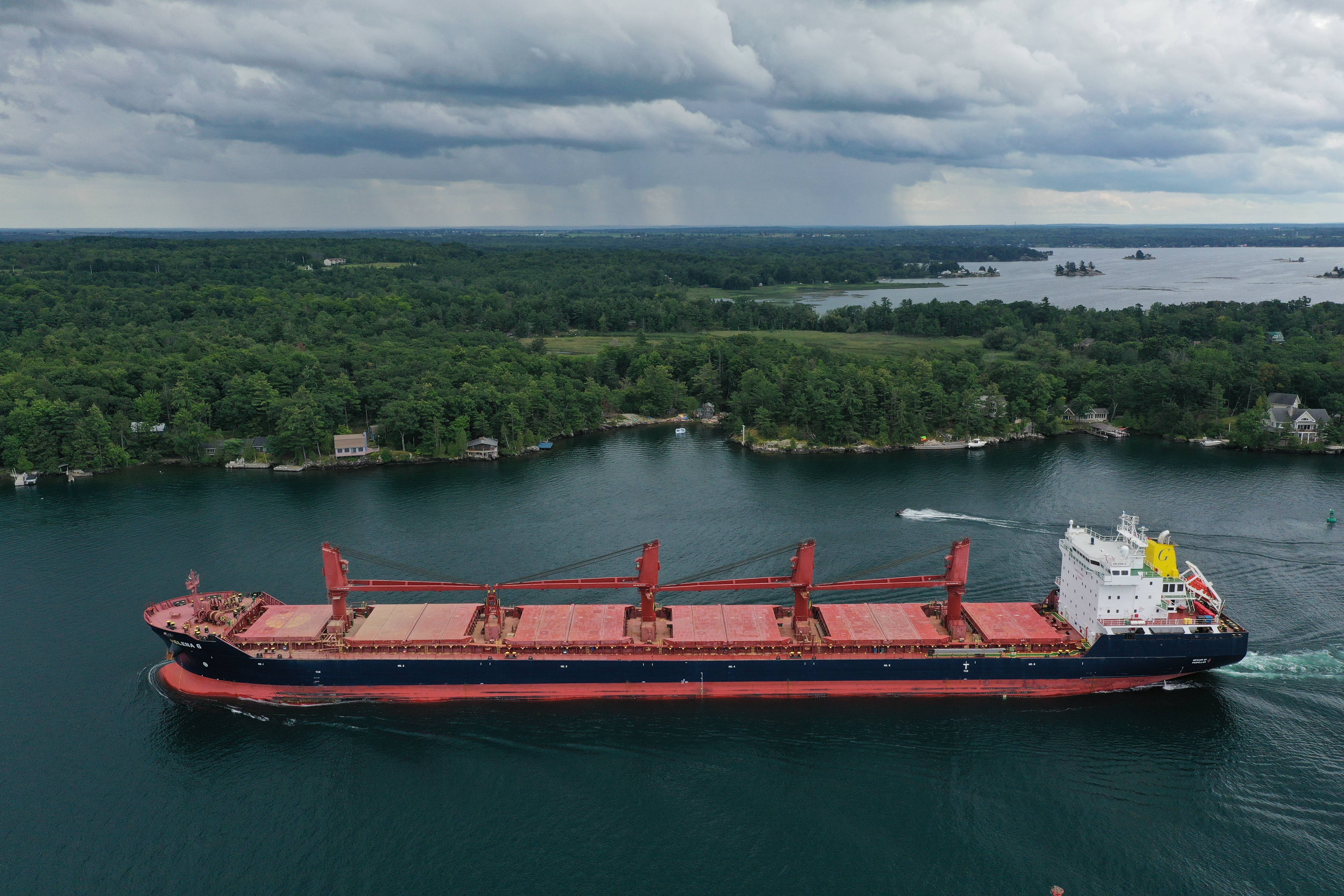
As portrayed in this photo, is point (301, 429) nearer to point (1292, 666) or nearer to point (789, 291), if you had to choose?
point (1292, 666)

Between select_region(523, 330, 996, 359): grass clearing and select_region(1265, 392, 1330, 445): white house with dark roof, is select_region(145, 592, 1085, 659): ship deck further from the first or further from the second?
select_region(523, 330, 996, 359): grass clearing

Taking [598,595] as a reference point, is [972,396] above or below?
above

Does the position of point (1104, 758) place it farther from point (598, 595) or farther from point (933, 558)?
point (598, 595)

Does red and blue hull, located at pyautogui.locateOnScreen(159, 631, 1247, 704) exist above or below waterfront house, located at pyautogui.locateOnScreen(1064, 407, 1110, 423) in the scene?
below

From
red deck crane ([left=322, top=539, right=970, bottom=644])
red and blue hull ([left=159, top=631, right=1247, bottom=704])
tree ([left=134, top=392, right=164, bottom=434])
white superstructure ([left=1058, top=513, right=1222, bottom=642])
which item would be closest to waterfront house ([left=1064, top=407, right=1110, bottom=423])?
white superstructure ([left=1058, top=513, right=1222, bottom=642])


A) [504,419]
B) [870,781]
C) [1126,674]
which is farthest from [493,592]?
[504,419]

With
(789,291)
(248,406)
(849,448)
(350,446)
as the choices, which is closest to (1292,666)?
(849,448)
